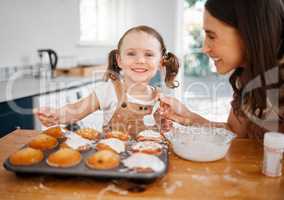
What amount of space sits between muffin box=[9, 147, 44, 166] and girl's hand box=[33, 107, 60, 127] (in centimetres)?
33

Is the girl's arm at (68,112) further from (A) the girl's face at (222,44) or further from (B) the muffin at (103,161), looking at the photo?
(A) the girl's face at (222,44)

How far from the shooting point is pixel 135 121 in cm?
121

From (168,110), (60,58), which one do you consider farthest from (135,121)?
(60,58)

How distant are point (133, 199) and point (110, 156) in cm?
12

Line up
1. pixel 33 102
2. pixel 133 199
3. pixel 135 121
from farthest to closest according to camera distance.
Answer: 1. pixel 33 102
2. pixel 135 121
3. pixel 133 199

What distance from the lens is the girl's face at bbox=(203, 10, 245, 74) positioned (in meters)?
0.95

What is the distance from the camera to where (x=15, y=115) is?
194 cm

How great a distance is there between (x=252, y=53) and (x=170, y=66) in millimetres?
390

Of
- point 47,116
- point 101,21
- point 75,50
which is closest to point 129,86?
point 47,116

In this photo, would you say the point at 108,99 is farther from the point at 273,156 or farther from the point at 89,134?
the point at 273,156

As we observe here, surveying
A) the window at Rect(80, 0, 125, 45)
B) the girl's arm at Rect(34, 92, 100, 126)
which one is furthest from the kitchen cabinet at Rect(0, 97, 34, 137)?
the window at Rect(80, 0, 125, 45)

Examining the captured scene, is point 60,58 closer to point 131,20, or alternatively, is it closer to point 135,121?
point 131,20

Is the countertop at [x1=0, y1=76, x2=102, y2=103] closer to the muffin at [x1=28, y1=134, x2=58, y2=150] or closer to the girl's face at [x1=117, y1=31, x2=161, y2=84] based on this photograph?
the girl's face at [x1=117, y1=31, x2=161, y2=84]

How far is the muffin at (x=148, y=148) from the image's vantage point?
779 mm
